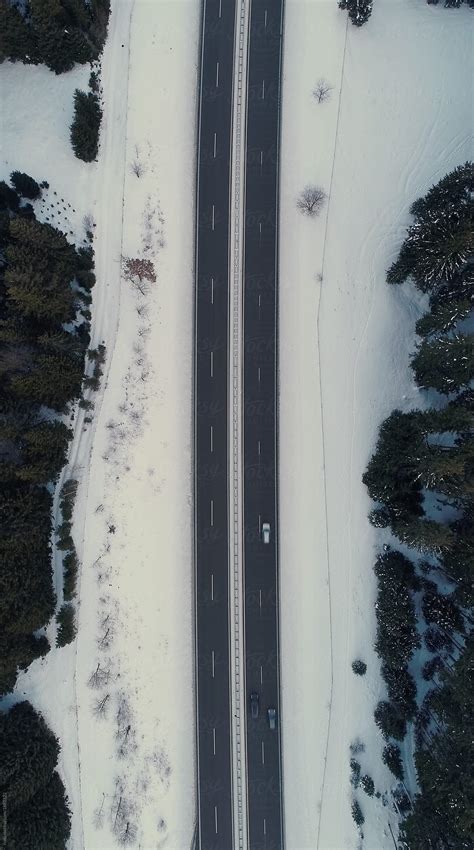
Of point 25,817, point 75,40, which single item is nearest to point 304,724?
point 25,817

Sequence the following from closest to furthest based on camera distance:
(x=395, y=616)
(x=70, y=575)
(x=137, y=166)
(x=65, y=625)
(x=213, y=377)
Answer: (x=395, y=616), (x=65, y=625), (x=70, y=575), (x=137, y=166), (x=213, y=377)

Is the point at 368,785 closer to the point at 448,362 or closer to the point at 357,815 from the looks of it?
the point at 357,815

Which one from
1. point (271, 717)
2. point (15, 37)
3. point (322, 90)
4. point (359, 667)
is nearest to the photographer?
point (15, 37)

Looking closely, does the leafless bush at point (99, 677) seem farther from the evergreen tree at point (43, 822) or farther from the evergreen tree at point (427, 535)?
the evergreen tree at point (427, 535)

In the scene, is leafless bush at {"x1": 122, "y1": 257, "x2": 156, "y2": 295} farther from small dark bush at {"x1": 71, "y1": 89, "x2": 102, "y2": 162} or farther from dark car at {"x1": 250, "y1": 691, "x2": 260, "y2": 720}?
dark car at {"x1": 250, "y1": 691, "x2": 260, "y2": 720}

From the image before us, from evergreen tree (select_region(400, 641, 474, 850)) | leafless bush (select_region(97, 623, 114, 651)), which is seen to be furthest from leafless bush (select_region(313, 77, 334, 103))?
leafless bush (select_region(97, 623, 114, 651))

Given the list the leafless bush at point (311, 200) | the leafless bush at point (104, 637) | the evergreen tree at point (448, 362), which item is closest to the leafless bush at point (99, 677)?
the leafless bush at point (104, 637)

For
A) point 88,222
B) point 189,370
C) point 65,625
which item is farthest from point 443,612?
point 88,222

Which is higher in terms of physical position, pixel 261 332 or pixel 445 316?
pixel 261 332
